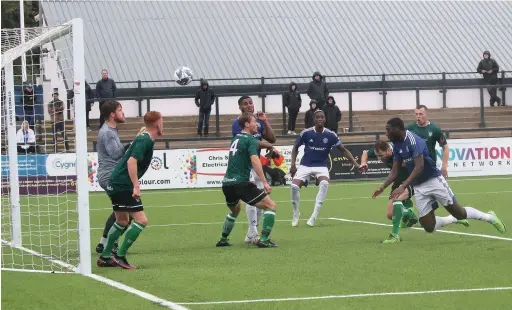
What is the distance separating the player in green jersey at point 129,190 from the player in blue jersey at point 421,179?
11.5 feet

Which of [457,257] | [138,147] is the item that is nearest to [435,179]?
[457,257]

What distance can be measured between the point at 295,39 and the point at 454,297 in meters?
41.5

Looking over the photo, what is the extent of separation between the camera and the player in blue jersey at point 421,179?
15156 mm

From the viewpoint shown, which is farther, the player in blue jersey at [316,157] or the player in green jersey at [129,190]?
the player in blue jersey at [316,157]

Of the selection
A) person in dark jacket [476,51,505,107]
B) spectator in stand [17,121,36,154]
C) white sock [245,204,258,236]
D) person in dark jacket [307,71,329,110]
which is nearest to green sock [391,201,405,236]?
white sock [245,204,258,236]

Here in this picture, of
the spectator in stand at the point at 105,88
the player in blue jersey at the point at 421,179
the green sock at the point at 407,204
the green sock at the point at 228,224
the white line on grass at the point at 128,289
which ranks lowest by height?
the white line on grass at the point at 128,289

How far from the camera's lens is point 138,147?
13180 millimetres

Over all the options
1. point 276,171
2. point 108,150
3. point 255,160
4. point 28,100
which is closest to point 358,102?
point 276,171

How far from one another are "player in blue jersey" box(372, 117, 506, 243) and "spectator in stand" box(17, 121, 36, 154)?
28.7ft

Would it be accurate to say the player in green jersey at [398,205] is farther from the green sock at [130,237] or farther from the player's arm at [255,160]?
A: the green sock at [130,237]

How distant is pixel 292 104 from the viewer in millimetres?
39156

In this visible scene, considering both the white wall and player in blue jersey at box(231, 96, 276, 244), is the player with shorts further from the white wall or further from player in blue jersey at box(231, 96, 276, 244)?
the white wall

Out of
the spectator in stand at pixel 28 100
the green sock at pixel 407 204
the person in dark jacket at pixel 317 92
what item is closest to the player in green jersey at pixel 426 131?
the green sock at pixel 407 204

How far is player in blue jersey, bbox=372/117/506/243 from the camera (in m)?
15.2
